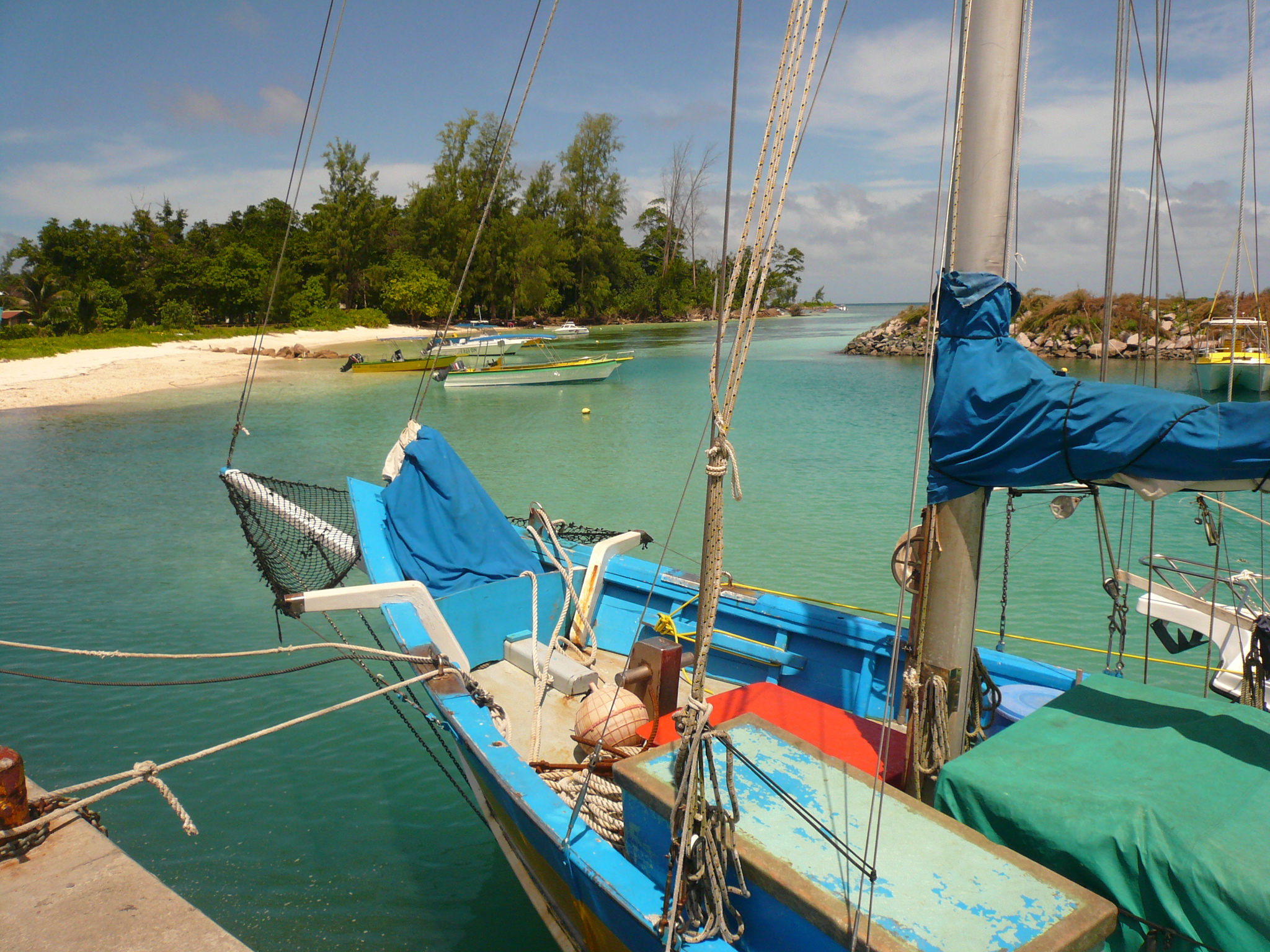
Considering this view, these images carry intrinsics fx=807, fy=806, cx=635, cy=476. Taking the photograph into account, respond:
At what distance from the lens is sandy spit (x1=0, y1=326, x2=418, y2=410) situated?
1009 inches

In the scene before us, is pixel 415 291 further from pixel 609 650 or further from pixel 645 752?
pixel 645 752

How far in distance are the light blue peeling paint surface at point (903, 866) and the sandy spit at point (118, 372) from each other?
28.2 metres

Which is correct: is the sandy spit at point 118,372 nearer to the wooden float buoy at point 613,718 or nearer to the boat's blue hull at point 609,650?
the boat's blue hull at point 609,650

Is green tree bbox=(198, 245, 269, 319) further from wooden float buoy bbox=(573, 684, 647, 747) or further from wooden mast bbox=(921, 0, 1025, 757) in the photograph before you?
wooden mast bbox=(921, 0, 1025, 757)

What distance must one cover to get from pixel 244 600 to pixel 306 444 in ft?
33.9

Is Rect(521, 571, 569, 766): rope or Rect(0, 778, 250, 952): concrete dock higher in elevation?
Rect(521, 571, 569, 766): rope

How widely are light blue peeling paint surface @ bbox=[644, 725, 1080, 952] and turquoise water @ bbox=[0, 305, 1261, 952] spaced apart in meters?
2.39

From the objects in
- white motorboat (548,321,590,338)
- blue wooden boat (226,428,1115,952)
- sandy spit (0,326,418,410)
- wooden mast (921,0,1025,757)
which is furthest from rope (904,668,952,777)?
white motorboat (548,321,590,338)

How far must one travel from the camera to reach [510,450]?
1859 cm

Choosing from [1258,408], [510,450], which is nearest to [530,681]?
[1258,408]

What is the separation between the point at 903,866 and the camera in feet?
7.84

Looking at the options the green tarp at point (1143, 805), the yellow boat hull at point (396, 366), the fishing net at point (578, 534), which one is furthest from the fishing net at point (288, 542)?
the yellow boat hull at point (396, 366)

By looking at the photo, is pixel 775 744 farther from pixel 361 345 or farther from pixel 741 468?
pixel 361 345

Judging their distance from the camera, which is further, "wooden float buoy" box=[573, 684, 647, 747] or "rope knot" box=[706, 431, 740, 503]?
"wooden float buoy" box=[573, 684, 647, 747]
